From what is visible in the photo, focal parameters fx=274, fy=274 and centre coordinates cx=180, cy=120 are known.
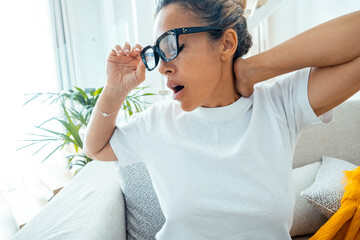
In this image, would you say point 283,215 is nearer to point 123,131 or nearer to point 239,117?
point 239,117

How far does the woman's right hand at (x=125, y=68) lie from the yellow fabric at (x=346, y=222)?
951mm

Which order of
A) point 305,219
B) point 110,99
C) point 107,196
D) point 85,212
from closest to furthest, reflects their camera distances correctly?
1. point 110,99
2. point 85,212
3. point 107,196
4. point 305,219

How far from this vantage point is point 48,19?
9.06 feet

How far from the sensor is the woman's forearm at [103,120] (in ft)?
2.91

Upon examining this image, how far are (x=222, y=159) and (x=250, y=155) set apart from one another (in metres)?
0.09

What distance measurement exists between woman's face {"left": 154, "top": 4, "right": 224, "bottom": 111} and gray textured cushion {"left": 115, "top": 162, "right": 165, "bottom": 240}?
0.56 metres

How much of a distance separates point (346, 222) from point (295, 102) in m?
0.63

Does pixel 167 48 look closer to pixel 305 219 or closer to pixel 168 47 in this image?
pixel 168 47

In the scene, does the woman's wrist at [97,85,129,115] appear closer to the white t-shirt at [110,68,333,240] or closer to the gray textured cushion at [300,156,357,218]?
the white t-shirt at [110,68,333,240]

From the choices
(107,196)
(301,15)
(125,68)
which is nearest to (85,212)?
(107,196)

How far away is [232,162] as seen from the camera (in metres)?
0.87

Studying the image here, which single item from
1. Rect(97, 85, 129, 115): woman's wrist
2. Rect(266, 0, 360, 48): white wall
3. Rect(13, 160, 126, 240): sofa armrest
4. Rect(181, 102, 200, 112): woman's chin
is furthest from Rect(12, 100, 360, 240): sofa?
Rect(266, 0, 360, 48): white wall

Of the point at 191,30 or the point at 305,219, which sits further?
the point at 305,219

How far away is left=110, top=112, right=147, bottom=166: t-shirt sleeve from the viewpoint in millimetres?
927
